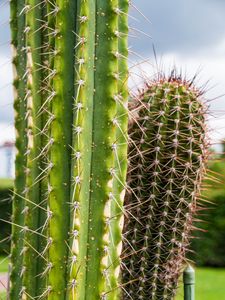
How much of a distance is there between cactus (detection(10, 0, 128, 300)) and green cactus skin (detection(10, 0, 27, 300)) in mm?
85

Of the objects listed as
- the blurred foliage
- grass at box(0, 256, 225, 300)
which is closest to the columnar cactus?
grass at box(0, 256, 225, 300)

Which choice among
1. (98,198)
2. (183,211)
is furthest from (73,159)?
(183,211)

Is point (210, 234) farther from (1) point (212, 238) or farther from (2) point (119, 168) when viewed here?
(2) point (119, 168)

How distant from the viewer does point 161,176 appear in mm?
3611

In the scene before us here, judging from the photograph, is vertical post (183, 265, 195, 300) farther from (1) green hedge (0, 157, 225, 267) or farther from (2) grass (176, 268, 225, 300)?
(1) green hedge (0, 157, 225, 267)

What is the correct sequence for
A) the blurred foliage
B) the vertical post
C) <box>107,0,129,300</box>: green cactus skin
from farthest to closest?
the blurred foliage → the vertical post → <box>107,0,129,300</box>: green cactus skin

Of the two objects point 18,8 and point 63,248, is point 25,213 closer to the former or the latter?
point 63,248

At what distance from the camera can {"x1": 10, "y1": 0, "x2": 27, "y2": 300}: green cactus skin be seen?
268 cm

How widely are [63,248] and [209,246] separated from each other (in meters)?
16.6

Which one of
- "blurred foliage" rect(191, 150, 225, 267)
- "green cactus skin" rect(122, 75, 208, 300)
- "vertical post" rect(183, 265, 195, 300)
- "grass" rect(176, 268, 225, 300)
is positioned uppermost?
"green cactus skin" rect(122, 75, 208, 300)

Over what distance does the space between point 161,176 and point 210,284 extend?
13.3 m

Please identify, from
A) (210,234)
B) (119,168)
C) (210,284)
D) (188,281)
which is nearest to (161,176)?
(188,281)

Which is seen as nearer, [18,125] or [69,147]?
[69,147]

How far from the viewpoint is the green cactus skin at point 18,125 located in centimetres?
268
